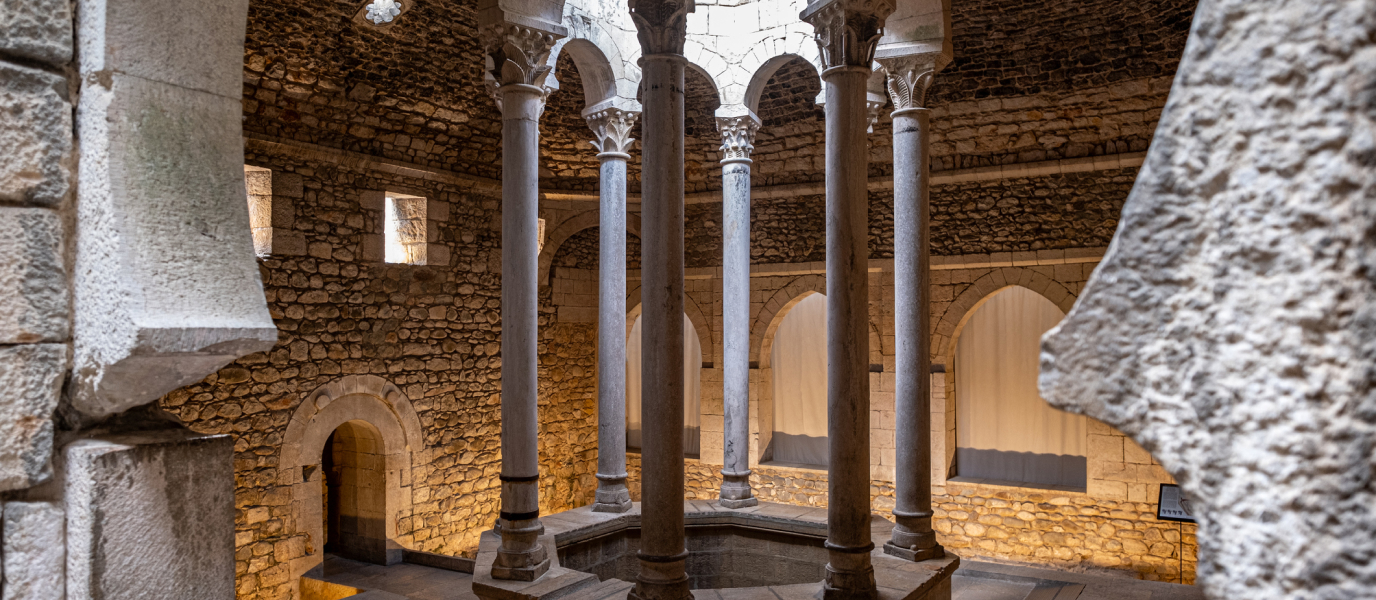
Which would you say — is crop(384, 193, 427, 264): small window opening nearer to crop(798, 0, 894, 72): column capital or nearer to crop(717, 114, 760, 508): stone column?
crop(717, 114, 760, 508): stone column

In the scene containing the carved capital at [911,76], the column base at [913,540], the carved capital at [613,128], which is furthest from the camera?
the carved capital at [613,128]

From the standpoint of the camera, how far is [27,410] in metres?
1.58

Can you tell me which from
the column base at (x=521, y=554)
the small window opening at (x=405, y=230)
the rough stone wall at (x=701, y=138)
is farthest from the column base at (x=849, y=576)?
the small window opening at (x=405, y=230)

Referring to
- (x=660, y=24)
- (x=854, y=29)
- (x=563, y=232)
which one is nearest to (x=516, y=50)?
(x=660, y=24)

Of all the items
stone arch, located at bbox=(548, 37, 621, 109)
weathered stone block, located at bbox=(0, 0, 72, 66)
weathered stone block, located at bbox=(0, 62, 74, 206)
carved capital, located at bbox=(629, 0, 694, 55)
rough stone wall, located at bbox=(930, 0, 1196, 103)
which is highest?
rough stone wall, located at bbox=(930, 0, 1196, 103)

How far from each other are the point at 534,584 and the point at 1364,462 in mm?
4901

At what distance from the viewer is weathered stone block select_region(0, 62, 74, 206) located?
5.08 ft

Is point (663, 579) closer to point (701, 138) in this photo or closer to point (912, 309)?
point (912, 309)

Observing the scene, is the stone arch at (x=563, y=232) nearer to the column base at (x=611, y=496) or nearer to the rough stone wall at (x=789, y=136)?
the rough stone wall at (x=789, y=136)

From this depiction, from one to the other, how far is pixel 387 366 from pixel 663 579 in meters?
6.07

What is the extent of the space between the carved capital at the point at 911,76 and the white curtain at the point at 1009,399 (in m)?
5.12

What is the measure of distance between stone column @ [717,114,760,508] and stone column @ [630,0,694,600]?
3.10m

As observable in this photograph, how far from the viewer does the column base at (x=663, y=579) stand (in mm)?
4363

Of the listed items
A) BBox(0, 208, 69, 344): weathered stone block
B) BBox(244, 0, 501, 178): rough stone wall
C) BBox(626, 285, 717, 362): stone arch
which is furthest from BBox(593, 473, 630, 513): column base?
BBox(0, 208, 69, 344): weathered stone block
